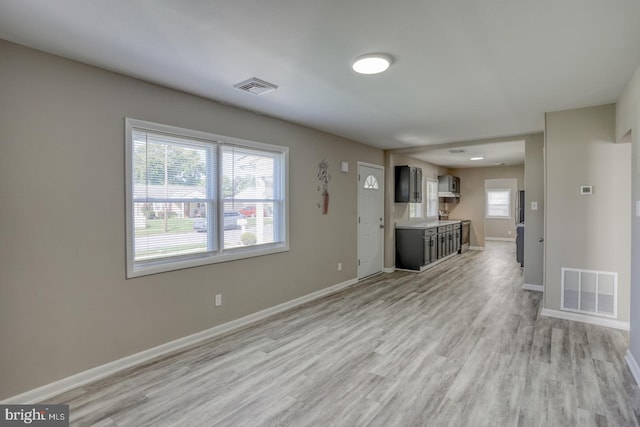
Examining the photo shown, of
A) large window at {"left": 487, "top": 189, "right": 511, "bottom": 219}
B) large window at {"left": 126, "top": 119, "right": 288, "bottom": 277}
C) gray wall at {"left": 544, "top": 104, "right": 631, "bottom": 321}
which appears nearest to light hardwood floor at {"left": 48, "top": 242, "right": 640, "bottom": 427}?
gray wall at {"left": 544, "top": 104, "right": 631, "bottom": 321}

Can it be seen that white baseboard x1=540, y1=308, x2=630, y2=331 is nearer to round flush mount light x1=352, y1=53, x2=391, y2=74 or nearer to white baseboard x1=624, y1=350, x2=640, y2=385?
white baseboard x1=624, y1=350, x2=640, y2=385

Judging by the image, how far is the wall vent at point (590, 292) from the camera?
11.7 feet

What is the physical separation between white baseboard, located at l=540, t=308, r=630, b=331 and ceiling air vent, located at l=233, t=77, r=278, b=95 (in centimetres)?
407

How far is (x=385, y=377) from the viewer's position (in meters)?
2.55

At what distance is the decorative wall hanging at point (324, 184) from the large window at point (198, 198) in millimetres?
759

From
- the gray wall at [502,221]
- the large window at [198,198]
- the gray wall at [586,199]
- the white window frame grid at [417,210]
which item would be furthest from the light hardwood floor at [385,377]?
the gray wall at [502,221]

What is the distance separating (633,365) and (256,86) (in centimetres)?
387

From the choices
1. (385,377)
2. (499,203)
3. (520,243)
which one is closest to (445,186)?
(499,203)

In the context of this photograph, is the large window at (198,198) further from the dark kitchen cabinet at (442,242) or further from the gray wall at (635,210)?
the dark kitchen cabinet at (442,242)

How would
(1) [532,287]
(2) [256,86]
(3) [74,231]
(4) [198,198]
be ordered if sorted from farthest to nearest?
1. (1) [532,287]
2. (4) [198,198]
3. (2) [256,86]
4. (3) [74,231]

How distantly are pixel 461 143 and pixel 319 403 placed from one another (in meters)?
4.85

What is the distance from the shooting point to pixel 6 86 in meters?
2.14

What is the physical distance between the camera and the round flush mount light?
237cm

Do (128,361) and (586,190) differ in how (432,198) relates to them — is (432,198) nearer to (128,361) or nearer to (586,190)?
(586,190)
